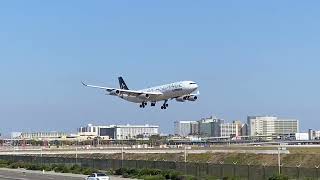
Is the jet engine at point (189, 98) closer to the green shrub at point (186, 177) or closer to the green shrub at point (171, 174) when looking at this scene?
the green shrub at point (171, 174)

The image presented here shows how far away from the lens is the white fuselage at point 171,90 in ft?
242

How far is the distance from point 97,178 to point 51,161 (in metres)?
44.8

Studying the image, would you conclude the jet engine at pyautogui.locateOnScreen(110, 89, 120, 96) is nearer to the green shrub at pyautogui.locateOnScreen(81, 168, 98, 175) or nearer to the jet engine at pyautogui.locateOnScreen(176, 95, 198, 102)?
the jet engine at pyautogui.locateOnScreen(176, 95, 198, 102)

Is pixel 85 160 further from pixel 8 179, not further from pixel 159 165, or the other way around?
pixel 8 179

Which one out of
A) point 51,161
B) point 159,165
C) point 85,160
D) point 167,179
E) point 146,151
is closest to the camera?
point 167,179

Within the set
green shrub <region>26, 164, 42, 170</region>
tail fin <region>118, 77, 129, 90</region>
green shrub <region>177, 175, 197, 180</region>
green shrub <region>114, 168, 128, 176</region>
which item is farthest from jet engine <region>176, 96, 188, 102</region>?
green shrub <region>26, 164, 42, 170</region>

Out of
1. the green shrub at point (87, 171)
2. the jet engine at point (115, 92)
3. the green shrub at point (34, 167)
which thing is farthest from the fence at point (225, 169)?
the green shrub at point (34, 167)

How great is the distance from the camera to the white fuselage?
73.7 meters

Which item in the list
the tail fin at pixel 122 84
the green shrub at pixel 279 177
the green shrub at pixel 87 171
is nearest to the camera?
the green shrub at pixel 279 177

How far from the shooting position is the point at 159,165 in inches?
2982

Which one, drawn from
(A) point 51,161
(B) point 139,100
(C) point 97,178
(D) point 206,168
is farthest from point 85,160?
(C) point 97,178

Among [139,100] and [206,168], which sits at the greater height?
[139,100]

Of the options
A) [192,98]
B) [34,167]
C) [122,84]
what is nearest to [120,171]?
[192,98]

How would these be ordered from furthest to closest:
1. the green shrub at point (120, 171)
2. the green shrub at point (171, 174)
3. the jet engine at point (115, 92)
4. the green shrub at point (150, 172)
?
the jet engine at point (115, 92), the green shrub at point (120, 171), the green shrub at point (150, 172), the green shrub at point (171, 174)
